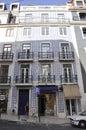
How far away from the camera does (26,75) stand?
758 inches

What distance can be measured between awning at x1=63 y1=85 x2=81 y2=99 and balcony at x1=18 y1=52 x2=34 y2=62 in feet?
18.7

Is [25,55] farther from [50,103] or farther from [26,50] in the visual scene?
[50,103]

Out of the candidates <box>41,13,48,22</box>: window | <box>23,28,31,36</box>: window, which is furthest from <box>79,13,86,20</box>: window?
<box>23,28,31,36</box>: window

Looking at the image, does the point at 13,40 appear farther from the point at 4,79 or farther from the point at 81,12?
the point at 81,12

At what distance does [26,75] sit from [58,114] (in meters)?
6.03

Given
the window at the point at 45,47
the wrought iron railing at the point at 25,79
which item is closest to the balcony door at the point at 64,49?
the window at the point at 45,47

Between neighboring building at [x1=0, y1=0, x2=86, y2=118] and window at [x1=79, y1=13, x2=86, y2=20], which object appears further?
window at [x1=79, y1=13, x2=86, y2=20]

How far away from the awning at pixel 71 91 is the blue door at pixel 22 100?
15.0 ft

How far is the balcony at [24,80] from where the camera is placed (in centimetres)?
1825

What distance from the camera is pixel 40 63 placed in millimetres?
19750

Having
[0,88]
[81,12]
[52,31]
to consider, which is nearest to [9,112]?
[0,88]

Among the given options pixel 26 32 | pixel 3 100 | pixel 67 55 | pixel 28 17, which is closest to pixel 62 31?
pixel 67 55

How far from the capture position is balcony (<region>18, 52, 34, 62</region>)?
19.6 m

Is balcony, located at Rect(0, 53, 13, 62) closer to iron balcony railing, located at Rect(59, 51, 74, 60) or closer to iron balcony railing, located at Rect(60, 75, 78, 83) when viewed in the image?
iron balcony railing, located at Rect(59, 51, 74, 60)
